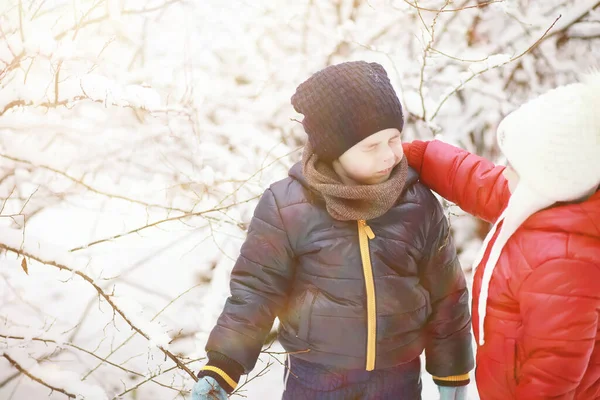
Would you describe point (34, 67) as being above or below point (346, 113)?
below

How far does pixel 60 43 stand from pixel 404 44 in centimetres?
238

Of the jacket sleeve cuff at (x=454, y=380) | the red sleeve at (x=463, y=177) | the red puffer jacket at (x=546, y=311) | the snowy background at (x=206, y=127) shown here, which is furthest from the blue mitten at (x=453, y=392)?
the snowy background at (x=206, y=127)

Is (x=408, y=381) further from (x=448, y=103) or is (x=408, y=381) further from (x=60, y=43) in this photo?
(x=448, y=103)

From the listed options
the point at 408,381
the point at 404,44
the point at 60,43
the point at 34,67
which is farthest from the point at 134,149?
the point at 408,381

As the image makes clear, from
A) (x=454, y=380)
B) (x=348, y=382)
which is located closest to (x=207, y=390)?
(x=348, y=382)

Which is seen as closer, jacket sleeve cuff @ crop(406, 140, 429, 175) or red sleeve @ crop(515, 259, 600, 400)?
red sleeve @ crop(515, 259, 600, 400)

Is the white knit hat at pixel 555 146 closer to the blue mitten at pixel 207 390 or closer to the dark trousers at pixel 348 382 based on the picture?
the dark trousers at pixel 348 382

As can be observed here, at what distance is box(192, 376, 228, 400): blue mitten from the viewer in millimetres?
1515

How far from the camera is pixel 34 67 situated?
6.16 feet

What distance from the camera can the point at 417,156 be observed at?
5.65ft

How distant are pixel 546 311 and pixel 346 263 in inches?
22.3

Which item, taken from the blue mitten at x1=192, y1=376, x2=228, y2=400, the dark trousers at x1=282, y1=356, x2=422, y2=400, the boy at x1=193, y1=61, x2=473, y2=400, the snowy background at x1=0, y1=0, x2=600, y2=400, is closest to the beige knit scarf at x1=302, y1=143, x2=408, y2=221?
the boy at x1=193, y1=61, x2=473, y2=400

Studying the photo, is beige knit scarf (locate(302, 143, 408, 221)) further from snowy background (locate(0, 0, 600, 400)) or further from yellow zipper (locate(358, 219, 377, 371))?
snowy background (locate(0, 0, 600, 400))

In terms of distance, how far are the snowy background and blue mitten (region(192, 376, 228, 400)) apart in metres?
1.02
